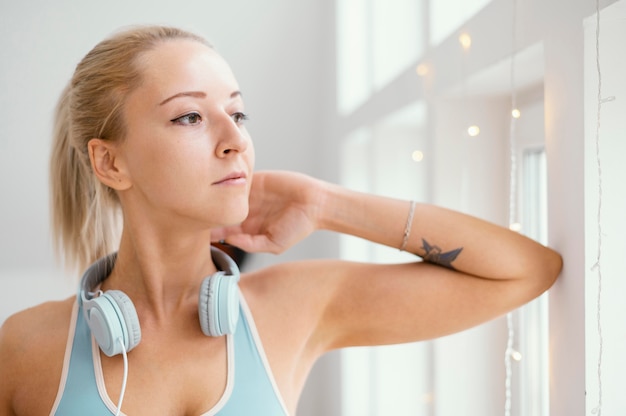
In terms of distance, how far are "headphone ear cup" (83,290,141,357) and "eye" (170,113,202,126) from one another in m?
0.32

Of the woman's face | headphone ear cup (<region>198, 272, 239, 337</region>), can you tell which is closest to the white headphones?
headphone ear cup (<region>198, 272, 239, 337</region>)

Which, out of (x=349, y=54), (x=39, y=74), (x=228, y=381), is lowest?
(x=228, y=381)

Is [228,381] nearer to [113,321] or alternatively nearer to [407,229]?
[113,321]

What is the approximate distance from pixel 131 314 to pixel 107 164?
0.28 meters

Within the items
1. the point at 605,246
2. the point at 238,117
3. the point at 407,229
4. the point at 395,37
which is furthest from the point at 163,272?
the point at 395,37

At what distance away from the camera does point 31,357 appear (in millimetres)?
1296

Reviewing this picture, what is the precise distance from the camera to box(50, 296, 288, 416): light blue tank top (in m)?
1.23

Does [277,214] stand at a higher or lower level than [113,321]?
higher

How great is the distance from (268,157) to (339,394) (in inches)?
37.8

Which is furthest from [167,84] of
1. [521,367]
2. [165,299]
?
[521,367]

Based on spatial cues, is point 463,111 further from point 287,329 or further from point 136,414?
point 136,414

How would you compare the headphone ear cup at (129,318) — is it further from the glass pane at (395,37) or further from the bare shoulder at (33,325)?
the glass pane at (395,37)

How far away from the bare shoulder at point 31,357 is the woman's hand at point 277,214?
36cm

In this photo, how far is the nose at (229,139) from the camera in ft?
3.91
